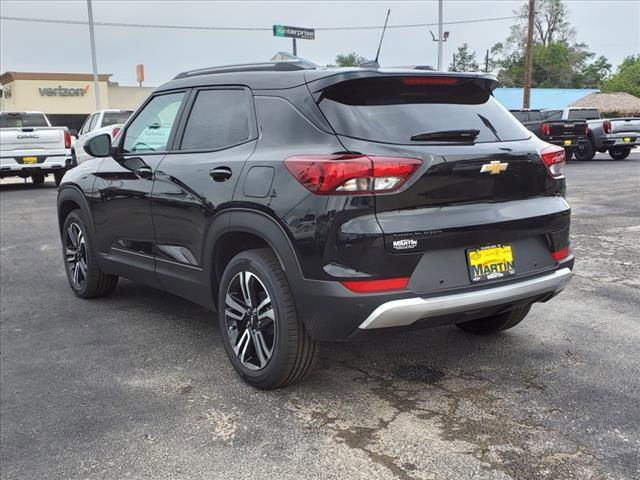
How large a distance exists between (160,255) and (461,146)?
87.4 inches

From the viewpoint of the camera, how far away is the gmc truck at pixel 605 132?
68.2 ft

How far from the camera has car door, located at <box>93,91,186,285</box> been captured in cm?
451

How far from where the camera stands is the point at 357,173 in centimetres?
305

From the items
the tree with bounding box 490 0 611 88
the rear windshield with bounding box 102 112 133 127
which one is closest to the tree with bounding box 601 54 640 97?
the tree with bounding box 490 0 611 88

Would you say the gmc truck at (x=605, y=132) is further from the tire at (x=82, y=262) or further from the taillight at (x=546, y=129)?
the tire at (x=82, y=262)

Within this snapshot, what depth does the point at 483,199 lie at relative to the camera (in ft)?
11.0

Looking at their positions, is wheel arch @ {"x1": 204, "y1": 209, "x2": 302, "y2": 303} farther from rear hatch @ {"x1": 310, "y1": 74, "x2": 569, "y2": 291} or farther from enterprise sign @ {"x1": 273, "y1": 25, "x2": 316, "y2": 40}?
enterprise sign @ {"x1": 273, "y1": 25, "x2": 316, "y2": 40}

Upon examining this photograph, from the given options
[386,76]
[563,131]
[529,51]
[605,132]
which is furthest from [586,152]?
[386,76]

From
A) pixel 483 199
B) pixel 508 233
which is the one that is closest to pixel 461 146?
pixel 483 199

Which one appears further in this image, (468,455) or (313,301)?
(313,301)

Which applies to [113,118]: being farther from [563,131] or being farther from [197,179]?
[197,179]

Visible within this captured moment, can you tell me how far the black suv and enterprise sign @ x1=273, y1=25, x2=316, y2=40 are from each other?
1035 inches

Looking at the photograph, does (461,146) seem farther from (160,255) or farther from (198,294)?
(160,255)

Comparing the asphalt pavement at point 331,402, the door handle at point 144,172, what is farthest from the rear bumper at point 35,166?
the door handle at point 144,172
